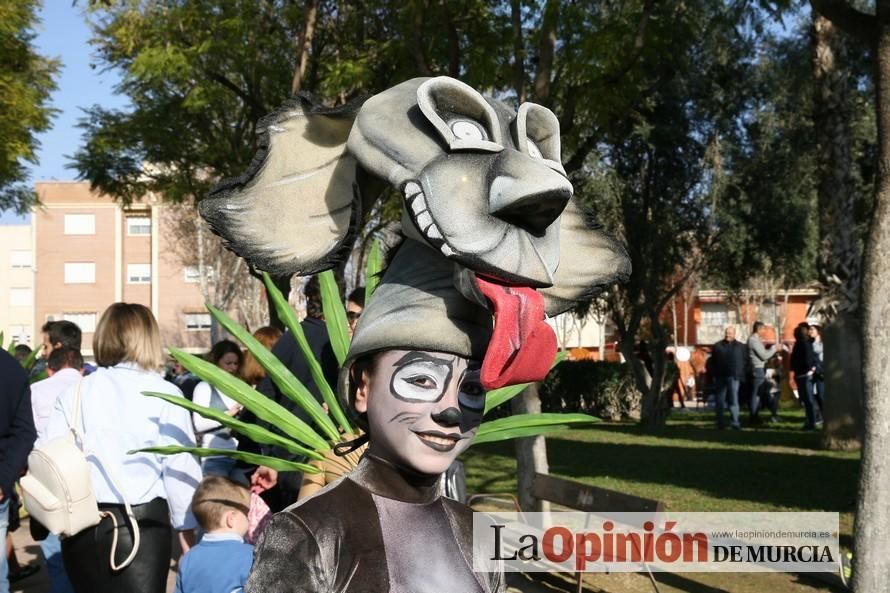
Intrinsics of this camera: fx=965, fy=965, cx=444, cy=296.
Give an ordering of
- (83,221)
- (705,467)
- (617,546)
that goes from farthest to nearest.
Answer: (83,221), (705,467), (617,546)

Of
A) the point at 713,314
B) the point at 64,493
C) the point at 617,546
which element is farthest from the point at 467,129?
the point at 713,314

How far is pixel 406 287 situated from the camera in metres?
2.36

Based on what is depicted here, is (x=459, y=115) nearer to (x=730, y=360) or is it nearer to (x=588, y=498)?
(x=588, y=498)

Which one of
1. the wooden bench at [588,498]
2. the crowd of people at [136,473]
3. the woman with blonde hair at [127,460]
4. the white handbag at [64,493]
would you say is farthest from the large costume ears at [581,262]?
the wooden bench at [588,498]

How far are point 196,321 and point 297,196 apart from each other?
58.6 metres

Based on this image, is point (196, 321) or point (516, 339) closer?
point (516, 339)

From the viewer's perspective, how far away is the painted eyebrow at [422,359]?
7.44 feet

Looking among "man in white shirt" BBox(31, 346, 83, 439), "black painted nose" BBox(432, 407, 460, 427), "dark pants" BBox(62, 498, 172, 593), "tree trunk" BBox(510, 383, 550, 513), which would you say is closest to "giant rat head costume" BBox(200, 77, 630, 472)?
"black painted nose" BBox(432, 407, 460, 427)

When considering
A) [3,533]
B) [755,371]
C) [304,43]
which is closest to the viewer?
[3,533]

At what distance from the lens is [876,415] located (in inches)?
214

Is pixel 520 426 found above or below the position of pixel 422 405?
below

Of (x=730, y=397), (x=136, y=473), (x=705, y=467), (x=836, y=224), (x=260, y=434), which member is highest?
(x=836, y=224)

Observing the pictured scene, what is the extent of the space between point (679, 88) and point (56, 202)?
4915cm

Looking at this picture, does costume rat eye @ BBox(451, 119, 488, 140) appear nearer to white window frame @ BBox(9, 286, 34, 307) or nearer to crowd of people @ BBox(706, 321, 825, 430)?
crowd of people @ BBox(706, 321, 825, 430)
